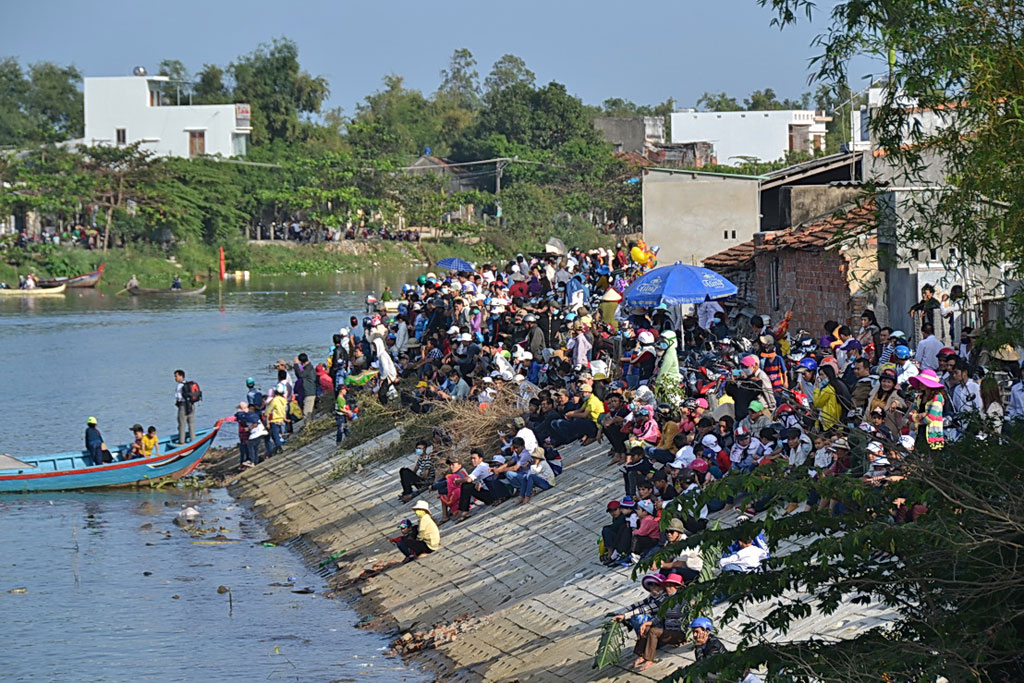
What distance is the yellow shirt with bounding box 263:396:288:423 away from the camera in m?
29.6

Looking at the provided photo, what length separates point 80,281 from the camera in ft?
241

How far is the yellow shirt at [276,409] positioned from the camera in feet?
97.0

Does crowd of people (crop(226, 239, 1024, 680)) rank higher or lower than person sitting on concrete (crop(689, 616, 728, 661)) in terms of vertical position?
higher

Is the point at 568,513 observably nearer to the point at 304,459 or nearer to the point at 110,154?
the point at 304,459

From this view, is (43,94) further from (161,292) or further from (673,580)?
(673,580)

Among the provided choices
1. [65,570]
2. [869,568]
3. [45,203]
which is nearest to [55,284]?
[45,203]

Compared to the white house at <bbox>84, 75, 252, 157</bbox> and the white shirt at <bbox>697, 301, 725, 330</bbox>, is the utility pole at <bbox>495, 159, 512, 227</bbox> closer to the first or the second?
the white house at <bbox>84, 75, 252, 157</bbox>

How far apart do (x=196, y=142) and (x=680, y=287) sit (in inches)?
2846

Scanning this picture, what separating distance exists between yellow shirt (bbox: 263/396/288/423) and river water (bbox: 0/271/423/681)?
6.11ft

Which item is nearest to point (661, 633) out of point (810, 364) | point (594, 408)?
point (810, 364)

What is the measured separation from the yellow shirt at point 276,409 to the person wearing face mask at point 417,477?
23.3 feet

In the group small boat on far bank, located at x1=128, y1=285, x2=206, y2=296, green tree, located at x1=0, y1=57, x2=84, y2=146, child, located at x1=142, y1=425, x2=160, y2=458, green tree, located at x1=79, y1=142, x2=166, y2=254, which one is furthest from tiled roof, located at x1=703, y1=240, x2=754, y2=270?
green tree, located at x1=0, y1=57, x2=84, y2=146

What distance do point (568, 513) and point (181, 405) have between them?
14228 millimetres

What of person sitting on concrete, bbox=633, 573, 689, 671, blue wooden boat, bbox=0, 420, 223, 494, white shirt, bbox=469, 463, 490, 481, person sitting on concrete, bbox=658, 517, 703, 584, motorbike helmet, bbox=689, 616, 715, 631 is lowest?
blue wooden boat, bbox=0, 420, 223, 494
